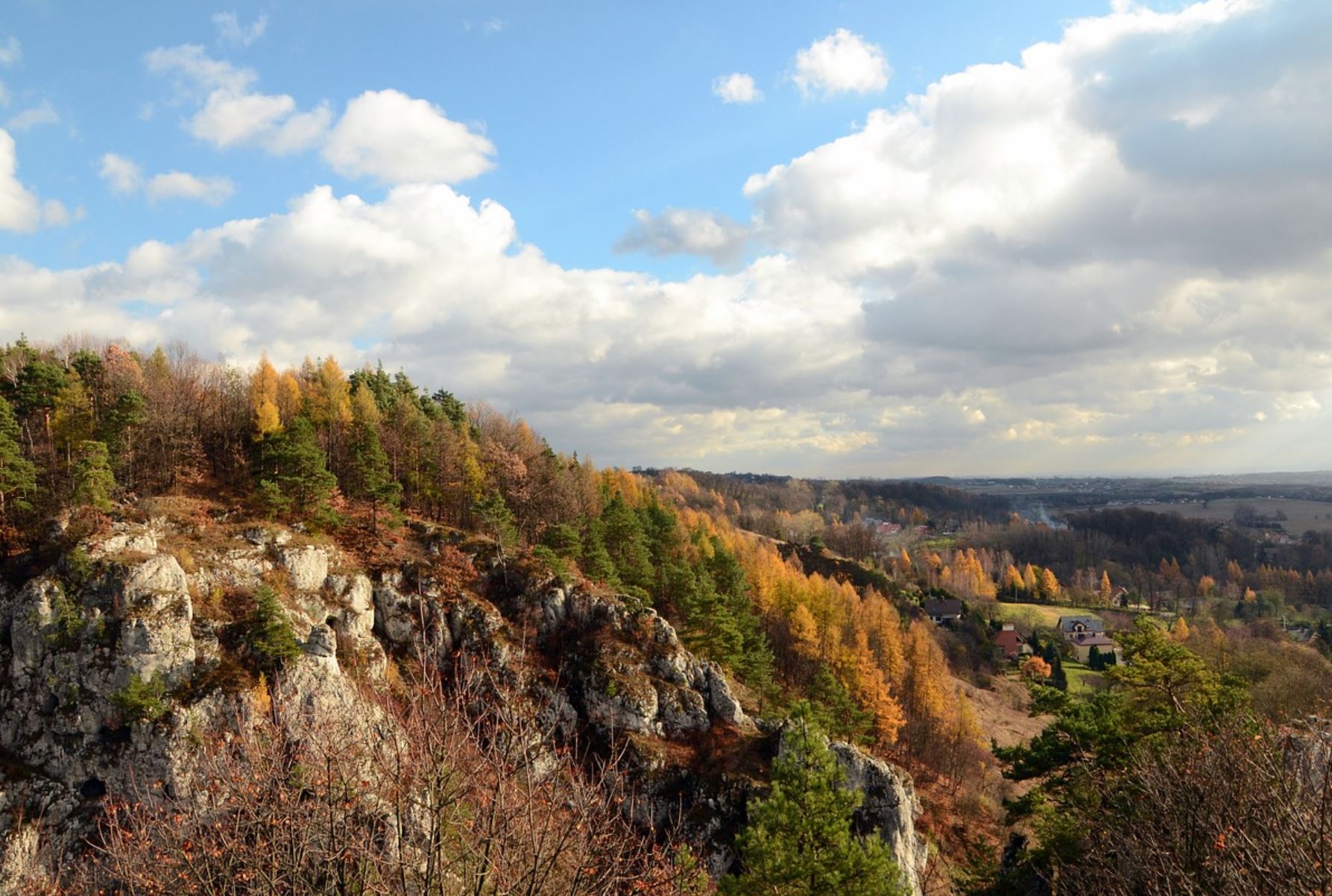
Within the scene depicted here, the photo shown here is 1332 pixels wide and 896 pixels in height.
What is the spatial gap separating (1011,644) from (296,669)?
9697cm

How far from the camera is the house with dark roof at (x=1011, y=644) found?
92688mm

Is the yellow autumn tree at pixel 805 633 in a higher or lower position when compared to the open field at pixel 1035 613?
higher

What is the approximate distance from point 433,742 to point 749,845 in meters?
14.9

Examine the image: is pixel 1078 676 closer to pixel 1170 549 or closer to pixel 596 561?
pixel 596 561

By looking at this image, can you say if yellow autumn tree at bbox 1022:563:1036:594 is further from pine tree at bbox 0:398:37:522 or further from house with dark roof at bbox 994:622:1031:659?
pine tree at bbox 0:398:37:522

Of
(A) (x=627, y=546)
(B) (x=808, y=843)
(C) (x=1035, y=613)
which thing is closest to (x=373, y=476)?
(A) (x=627, y=546)

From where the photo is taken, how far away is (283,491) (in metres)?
44.2

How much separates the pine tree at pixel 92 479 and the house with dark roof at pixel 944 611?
10284 cm

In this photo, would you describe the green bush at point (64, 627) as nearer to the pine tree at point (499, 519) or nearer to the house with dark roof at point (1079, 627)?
the pine tree at point (499, 519)

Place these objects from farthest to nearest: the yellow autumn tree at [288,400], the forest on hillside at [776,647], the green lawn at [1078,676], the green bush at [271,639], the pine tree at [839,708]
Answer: the green lawn at [1078,676] < the yellow autumn tree at [288,400] < the pine tree at [839,708] < the green bush at [271,639] < the forest on hillside at [776,647]

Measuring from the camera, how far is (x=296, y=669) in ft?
103

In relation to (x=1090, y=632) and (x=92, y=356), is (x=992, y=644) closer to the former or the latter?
(x=1090, y=632)

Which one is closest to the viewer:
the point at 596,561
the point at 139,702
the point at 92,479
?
the point at 139,702

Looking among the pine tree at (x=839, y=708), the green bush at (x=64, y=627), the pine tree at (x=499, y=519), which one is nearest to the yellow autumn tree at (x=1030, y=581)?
the pine tree at (x=839, y=708)
